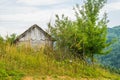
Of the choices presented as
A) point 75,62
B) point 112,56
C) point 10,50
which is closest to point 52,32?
point 75,62

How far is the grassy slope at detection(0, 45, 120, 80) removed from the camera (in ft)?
53.3

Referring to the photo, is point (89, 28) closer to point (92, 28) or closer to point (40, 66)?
point (92, 28)

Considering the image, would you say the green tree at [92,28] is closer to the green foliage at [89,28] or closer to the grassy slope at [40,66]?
the green foliage at [89,28]

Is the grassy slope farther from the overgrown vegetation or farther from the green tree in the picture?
the green tree

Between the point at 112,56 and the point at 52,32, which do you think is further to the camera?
the point at 112,56

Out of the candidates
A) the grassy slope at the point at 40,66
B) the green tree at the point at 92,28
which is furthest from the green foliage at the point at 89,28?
the grassy slope at the point at 40,66

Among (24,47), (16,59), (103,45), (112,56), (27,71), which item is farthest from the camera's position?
(112,56)

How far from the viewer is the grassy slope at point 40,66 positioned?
53.3 feet

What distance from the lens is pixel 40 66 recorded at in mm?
17734

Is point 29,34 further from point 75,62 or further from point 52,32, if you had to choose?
point 75,62

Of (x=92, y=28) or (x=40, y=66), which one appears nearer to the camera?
(x=40, y=66)

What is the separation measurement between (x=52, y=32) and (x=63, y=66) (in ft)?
16.0

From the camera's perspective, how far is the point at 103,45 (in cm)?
3022

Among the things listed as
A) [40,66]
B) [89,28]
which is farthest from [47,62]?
[89,28]
